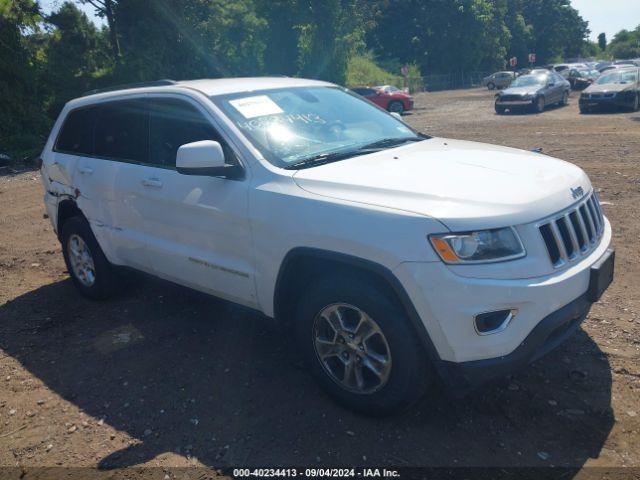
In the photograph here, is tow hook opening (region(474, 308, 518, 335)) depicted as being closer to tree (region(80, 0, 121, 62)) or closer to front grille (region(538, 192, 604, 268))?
front grille (region(538, 192, 604, 268))

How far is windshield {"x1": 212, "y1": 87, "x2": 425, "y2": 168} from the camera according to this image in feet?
12.5

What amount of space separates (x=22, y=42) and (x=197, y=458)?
751 inches

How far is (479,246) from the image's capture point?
112 inches

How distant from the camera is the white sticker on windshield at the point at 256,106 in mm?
3977

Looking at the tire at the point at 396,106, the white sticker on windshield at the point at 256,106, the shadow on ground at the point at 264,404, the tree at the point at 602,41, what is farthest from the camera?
the tree at the point at 602,41

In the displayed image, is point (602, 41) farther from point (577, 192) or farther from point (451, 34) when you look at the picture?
point (577, 192)

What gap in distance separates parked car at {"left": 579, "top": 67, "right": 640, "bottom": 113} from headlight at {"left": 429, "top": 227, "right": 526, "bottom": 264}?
64.3 feet

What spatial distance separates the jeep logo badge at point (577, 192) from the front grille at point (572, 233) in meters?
0.05

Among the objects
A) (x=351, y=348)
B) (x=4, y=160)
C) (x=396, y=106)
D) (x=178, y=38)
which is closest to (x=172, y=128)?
(x=351, y=348)

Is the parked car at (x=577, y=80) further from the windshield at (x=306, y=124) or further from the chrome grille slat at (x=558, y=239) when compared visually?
the chrome grille slat at (x=558, y=239)

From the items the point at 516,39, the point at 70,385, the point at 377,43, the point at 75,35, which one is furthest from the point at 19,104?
the point at 516,39

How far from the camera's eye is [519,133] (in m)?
15.9

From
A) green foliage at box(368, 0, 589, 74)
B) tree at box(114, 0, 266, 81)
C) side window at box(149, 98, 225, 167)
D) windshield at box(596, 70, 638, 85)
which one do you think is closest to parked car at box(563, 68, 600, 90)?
windshield at box(596, 70, 638, 85)

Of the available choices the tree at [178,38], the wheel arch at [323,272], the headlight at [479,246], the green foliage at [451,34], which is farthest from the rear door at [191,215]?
the green foliage at [451,34]
